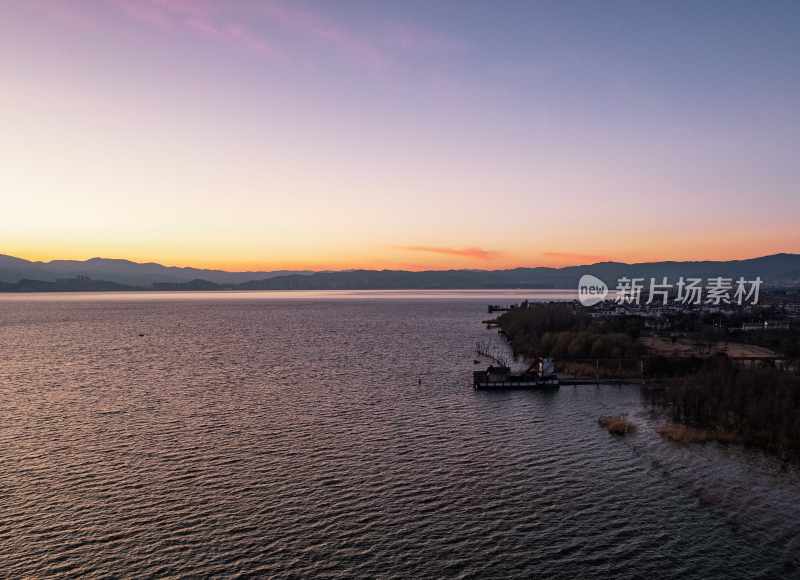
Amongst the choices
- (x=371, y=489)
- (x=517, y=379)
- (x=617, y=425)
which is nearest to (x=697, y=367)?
(x=517, y=379)

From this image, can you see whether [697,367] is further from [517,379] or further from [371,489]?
[371,489]

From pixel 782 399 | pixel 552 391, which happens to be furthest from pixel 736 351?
pixel 782 399

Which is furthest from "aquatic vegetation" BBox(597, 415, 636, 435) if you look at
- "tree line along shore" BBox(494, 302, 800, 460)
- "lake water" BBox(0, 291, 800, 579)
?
"lake water" BBox(0, 291, 800, 579)

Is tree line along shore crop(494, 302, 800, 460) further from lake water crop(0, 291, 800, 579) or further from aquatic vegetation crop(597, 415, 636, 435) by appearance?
lake water crop(0, 291, 800, 579)

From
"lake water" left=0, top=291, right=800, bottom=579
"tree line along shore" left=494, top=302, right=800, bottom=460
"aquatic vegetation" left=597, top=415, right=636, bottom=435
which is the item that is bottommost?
"lake water" left=0, top=291, right=800, bottom=579

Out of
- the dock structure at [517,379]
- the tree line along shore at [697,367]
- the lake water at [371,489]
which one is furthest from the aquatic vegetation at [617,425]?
the dock structure at [517,379]

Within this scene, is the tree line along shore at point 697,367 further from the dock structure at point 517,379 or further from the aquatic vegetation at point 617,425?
the dock structure at point 517,379

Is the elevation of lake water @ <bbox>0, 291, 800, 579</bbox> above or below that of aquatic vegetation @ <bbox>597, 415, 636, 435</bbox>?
below

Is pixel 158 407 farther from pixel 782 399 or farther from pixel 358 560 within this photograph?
pixel 782 399

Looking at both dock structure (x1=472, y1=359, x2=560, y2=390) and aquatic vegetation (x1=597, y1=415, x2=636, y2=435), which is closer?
aquatic vegetation (x1=597, y1=415, x2=636, y2=435)
